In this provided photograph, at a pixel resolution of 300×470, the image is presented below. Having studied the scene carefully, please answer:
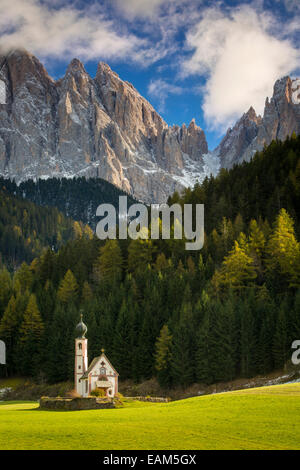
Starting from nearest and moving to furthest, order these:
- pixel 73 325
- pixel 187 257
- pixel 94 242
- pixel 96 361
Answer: pixel 96 361 → pixel 73 325 → pixel 187 257 → pixel 94 242

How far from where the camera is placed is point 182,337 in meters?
58.9

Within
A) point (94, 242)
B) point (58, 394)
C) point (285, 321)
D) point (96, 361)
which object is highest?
point (94, 242)

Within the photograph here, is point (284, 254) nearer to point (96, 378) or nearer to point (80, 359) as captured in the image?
point (96, 378)

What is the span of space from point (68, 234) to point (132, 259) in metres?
116

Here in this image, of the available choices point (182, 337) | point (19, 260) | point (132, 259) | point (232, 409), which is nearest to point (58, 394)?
point (182, 337)

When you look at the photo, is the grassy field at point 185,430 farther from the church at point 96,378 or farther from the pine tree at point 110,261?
the pine tree at point 110,261

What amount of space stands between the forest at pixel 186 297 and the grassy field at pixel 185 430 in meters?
28.5

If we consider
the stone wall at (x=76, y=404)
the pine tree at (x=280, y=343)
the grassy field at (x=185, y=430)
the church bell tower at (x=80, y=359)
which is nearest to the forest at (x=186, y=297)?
the pine tree at (x=280, y=343)

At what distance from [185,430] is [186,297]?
4477 centimetres

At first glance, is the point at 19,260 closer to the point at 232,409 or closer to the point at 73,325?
the point at 73,325

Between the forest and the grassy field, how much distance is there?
28511 millimetres

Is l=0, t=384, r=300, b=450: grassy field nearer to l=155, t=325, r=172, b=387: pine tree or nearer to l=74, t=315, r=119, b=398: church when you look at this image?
l=74, t=315, r=119, b=398: church

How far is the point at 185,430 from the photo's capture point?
21109mm
